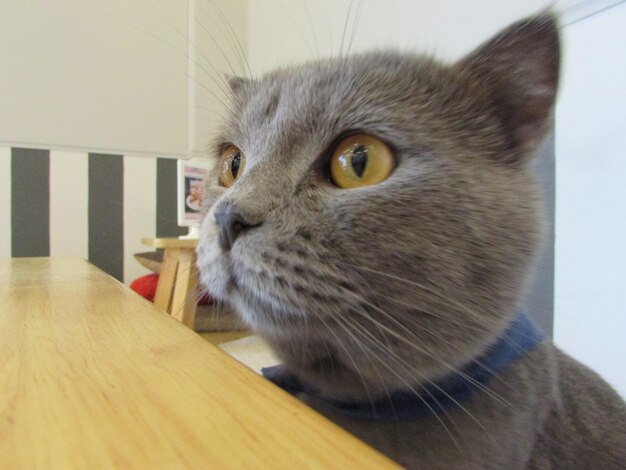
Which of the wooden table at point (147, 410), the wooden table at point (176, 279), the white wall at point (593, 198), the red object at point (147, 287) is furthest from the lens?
the red object at point (147, 287)

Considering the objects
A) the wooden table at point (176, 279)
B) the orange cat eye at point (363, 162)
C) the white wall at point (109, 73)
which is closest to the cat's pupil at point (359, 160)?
the orange cat eye at point (363, 162)

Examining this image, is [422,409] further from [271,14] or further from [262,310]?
[271,14]

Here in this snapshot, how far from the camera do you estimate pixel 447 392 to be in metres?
0.51

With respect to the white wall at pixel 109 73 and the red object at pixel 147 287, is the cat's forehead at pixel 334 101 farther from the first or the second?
the white wall at pixel 109 73

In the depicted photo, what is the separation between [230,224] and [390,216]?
0.18 metres

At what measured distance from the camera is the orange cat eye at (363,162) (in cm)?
52

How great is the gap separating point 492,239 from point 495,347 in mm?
146

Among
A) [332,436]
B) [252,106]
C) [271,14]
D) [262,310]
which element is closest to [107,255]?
[271,14]

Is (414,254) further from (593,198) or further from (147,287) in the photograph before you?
(147,287)

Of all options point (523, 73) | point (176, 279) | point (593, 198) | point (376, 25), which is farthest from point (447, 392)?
point (376, 25)

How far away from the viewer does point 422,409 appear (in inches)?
20.3

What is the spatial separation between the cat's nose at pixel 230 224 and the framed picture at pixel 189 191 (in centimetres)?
169

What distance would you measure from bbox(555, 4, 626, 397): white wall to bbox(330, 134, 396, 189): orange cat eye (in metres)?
0.77

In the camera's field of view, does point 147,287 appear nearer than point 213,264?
No
